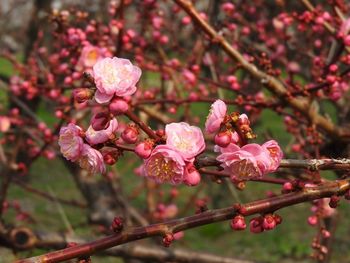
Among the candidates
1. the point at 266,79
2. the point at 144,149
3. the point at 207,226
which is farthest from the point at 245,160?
the point at 207,226

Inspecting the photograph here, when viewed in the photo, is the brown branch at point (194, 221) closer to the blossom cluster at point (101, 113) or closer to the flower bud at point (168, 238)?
the flower bud at point (168, 238)

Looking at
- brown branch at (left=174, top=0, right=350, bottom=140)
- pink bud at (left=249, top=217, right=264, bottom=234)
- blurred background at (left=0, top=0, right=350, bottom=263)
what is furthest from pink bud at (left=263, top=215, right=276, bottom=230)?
blurred background at (left=0, top=0, right=350, bottom=263)

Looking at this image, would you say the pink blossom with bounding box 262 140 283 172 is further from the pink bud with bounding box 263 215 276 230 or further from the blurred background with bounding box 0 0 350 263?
the blurred background with bounding box 0 0 350 263

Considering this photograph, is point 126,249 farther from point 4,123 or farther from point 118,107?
point 4,123

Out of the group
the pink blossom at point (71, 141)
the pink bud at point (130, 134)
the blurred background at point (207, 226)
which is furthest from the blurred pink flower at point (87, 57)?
the pink bud at point (130, 134)

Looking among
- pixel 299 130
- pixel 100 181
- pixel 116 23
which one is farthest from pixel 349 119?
pixel 100 181

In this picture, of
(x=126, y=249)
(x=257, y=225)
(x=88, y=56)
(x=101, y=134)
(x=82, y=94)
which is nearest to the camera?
(x=82, y=94)
